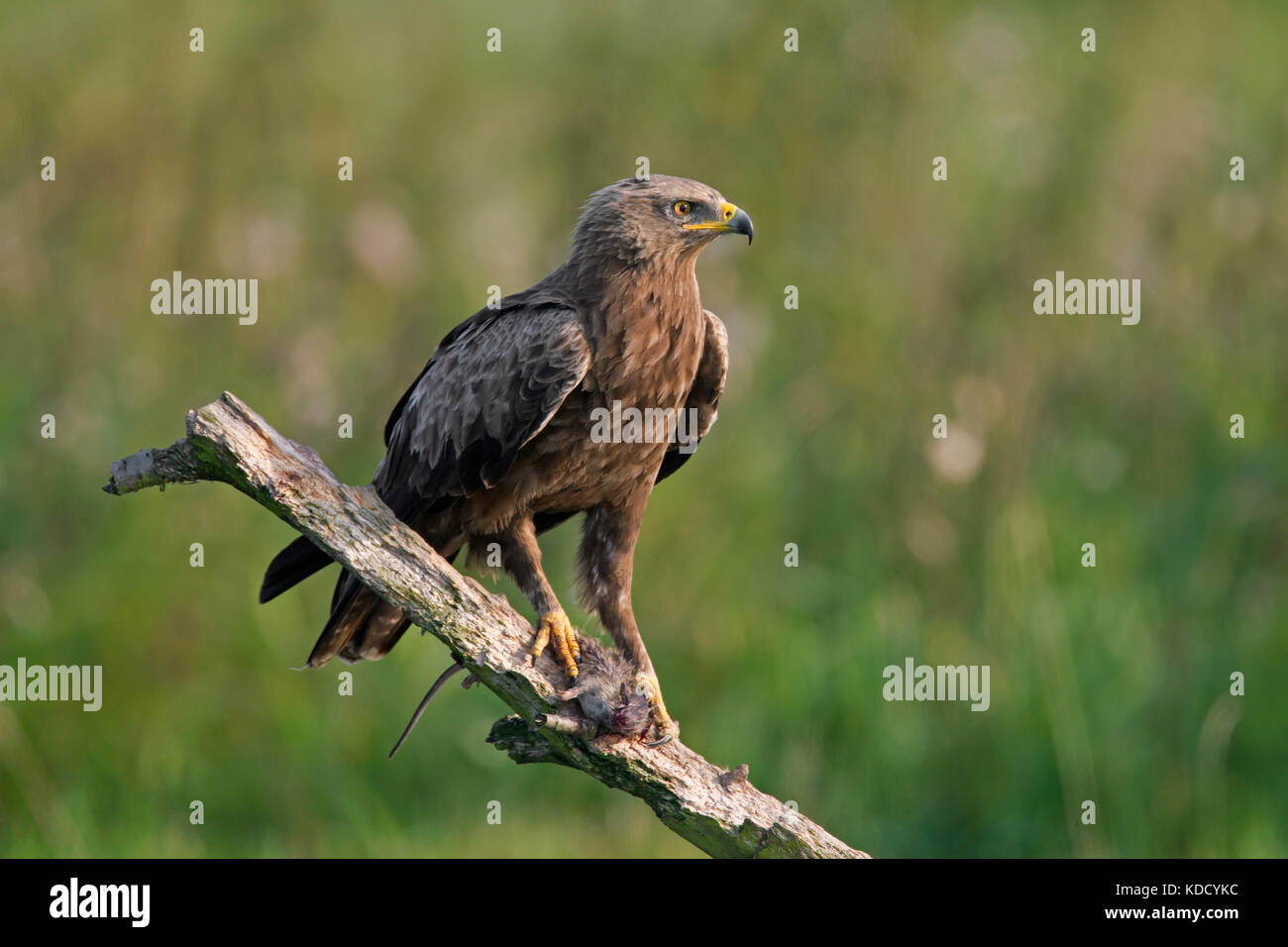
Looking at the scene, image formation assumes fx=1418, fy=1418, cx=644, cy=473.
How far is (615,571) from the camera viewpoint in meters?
4.83

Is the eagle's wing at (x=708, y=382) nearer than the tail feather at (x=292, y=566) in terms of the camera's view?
No

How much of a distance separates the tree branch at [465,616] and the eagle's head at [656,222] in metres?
1.25

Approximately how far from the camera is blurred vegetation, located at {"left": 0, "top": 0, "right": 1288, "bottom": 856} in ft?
22.4

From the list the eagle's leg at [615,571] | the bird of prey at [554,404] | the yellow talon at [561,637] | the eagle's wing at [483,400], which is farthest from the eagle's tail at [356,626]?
the eagle's leg at [615,571]

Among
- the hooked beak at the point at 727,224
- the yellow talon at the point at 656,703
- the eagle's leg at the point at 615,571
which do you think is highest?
the hooked beak at the point at 727,224

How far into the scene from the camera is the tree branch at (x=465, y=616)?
3.60 meters

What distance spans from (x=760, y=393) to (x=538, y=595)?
344 cm

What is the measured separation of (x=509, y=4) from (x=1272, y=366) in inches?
206

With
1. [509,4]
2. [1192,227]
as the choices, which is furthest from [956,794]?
[509,4]

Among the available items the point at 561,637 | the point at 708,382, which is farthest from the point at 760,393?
the point at 561,637

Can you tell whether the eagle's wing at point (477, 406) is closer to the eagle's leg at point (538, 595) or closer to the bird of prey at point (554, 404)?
the bird of prey at point (554, 404)

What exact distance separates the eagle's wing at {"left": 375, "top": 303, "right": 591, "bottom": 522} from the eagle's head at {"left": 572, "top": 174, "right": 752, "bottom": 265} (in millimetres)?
292

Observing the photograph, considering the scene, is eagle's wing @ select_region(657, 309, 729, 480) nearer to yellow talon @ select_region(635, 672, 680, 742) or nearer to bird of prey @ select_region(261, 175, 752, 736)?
bird of prey @ select_region(261, 175, 752, 736)

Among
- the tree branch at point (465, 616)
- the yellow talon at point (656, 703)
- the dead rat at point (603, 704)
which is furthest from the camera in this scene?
the yellow talon at point (656, 703)
